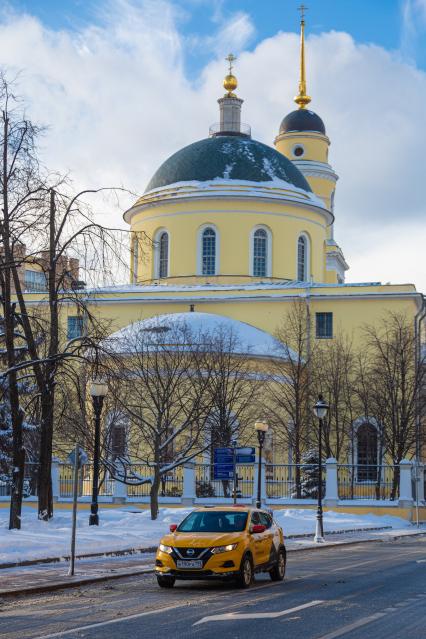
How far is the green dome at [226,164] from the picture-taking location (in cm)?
5947

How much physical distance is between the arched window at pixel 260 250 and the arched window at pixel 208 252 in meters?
2.18

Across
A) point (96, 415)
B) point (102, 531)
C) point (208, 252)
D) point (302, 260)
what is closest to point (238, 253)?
point (208, 252)

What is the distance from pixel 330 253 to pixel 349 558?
171ft

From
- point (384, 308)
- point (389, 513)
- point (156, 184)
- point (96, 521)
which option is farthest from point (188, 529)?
point (156, 184)

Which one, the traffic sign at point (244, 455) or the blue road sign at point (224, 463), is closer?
the blue road sign at point (224, 463)

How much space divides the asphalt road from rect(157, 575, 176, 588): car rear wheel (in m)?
0.13

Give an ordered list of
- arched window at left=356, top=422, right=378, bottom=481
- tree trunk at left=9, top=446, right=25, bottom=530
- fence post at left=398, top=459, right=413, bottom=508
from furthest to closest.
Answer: arched window at left=356, top=422, right=378, bottom=481, fence post at left=398, top=459, right=413, bottom=508, tree trunk at left=9, top=446, right=25, bottom=530

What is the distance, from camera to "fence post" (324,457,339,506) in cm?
4241

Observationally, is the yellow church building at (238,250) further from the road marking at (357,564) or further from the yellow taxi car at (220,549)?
the yellow taxi car at (220,549)

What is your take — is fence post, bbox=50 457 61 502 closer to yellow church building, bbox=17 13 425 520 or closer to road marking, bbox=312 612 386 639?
yellow church building, bbox=17 13 425 520

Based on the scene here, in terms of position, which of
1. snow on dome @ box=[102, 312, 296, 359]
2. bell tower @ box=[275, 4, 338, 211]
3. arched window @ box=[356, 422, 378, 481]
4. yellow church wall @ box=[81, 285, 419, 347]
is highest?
bell tower @ box=[275, 4, 338, 211]

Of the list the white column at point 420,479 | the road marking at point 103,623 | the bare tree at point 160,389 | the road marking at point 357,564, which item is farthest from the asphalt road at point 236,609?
the white column at point 420,479

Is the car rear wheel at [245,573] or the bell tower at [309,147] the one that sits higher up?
the bell tower at [309,147]

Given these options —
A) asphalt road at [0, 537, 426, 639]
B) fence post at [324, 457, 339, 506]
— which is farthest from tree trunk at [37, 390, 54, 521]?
fence post at [324, 457, 339, 506]
